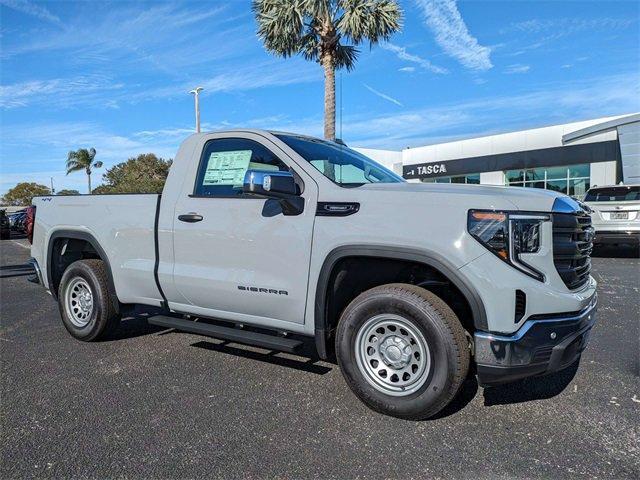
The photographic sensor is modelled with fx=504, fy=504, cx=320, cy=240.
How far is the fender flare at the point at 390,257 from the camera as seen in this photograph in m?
3.03

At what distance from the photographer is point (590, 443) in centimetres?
300

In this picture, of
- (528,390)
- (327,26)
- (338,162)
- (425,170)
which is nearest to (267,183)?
(338,162)

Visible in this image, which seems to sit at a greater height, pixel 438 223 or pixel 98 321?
pixel 438 223

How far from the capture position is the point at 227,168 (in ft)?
14.1

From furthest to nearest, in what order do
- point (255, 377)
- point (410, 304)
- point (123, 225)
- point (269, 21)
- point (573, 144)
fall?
point (573, 144)
point (269, 21)
point (123, 225)
point (255, 377)
point (410, 304)

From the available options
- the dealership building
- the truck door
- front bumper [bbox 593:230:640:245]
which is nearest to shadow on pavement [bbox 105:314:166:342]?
the truck door

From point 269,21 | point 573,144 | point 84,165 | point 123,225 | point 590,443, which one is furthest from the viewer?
point 84,165

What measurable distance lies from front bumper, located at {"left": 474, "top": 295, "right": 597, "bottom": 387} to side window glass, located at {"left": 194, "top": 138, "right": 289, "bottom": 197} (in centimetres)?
204

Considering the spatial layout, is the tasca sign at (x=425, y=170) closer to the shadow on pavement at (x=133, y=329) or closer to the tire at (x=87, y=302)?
the shadow on pavement at (x=133, y=329)

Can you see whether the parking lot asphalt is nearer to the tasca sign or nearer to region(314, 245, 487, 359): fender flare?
region(314, 245, 487, 359): fender flare

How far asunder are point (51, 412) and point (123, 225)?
5.90 ft

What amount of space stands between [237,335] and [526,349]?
2.13m

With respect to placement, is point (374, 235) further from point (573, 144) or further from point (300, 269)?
point (573, 144)

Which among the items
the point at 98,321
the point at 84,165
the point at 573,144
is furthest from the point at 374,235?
the point at 84,165
